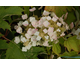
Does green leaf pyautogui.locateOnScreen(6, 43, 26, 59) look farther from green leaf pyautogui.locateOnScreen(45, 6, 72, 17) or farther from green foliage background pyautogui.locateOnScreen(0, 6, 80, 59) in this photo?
green leaf pyautogui.locateOnScreen(45, 6, 72, 17)

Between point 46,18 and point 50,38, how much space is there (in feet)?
0.47

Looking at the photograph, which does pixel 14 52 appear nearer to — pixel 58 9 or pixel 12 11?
pixel 12 11

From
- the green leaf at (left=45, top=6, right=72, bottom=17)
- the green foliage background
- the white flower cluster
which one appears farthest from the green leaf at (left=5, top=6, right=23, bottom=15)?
the green leaf at (left=45, top=6, right=72, bottom=17)

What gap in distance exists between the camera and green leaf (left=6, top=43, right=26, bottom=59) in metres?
0.61

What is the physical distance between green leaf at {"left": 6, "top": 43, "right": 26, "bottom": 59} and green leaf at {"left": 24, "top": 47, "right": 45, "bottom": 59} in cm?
4

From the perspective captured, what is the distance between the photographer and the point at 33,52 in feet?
2.27

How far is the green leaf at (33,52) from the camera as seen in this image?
68cm

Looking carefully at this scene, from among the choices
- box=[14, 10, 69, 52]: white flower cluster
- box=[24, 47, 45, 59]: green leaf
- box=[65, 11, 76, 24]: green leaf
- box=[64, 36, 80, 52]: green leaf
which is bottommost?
box=[24, 47, 45, 59]: green leaf

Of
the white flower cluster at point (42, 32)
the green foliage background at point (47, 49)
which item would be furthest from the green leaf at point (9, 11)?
the white flower cluster at point (42, 32)

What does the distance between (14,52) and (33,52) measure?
0.47 feet

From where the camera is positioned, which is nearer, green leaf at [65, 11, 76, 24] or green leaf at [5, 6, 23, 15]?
green leaf at [5, 6, 23, 15]

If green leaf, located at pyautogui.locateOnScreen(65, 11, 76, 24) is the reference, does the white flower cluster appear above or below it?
below
